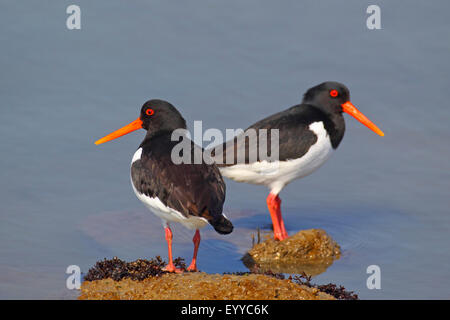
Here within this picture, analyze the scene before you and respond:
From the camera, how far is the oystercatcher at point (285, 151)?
30.7 ft

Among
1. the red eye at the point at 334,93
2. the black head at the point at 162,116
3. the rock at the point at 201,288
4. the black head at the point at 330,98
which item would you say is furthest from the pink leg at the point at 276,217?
the rock at the point at 201,288

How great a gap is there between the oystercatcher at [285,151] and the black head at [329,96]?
100 mm

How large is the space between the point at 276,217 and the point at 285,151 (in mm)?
750

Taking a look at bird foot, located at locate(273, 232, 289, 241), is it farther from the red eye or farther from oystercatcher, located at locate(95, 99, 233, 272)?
the red eye

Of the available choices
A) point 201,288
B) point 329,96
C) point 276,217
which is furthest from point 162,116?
point 201,288

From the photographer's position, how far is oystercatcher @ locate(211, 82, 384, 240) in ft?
30.7

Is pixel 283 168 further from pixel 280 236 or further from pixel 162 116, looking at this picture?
pixel 162 116

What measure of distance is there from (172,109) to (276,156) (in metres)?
1.37

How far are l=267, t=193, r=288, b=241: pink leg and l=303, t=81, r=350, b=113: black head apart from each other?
121 cm

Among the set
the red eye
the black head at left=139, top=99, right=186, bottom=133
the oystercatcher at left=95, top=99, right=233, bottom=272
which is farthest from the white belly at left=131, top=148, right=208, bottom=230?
the red eye

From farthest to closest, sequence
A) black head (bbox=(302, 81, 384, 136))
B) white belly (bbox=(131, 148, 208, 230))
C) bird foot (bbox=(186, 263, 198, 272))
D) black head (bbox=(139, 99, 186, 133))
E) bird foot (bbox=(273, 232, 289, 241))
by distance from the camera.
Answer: black head (bbox=(302, 81, 384, 136)), bird foot (bbox=(273, 232, 289, 241)), black head (bbox=(139, 99, 186, 133)), bird foot (bbox=(186, 263, 198, 272)), white belly (bbox=(131, 148, 208, 230))

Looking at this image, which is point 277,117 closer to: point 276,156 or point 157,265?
point 276,156

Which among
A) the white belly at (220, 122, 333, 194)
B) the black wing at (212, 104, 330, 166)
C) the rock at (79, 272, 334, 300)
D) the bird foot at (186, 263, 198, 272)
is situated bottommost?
the rock at (79, 272, 334, 300)

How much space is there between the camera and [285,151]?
935 cm
